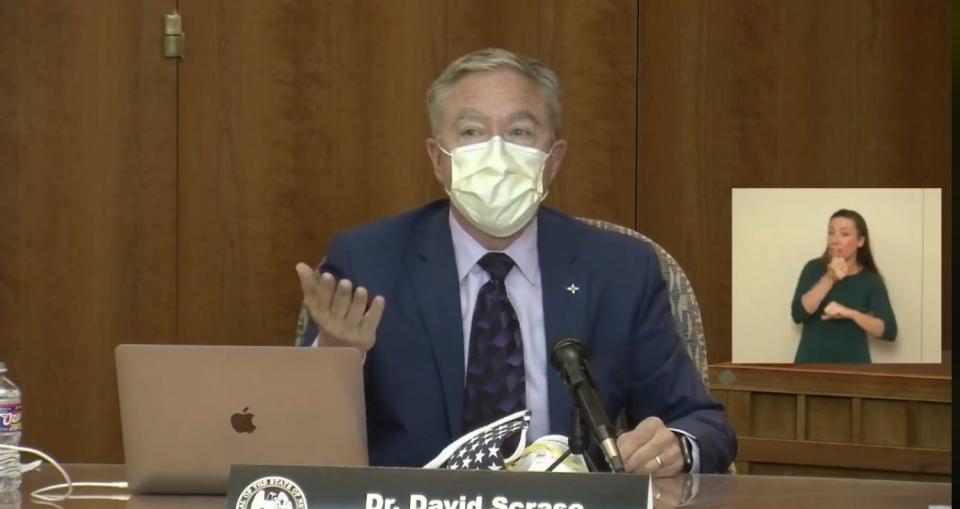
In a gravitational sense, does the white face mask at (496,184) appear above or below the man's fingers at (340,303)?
above

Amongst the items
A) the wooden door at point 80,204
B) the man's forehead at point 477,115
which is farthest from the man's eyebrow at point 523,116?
the wooden door at point 80,204

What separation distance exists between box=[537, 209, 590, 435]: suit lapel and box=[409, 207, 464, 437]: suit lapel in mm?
150

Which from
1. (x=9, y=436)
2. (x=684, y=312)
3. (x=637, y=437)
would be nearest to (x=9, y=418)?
(x=9, y=436)

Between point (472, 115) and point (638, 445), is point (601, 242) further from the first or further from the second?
point (638, 445)

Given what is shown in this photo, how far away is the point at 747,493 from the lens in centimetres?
198

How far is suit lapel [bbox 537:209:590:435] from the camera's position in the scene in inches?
93.2

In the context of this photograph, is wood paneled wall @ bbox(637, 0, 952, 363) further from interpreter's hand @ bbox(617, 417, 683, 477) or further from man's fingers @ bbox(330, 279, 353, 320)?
man's fingers @ bbox(330, 279, 353, 320)

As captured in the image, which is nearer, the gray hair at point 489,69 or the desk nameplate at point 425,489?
the desk nameplate at point 425,489

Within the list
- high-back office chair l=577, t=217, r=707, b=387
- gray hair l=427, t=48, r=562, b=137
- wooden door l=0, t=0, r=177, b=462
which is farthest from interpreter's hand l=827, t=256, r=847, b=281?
wooden door l=0, t=0, r=177, b=462

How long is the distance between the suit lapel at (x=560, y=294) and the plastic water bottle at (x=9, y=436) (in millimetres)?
823

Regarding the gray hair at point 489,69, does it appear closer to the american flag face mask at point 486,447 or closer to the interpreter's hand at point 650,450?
the interpreter's hand at point 650,450

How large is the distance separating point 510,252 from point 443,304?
170mm

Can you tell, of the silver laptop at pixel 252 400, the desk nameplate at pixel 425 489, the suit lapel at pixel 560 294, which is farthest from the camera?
the suit lapel at pixel 560 294

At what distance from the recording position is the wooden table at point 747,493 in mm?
1876
